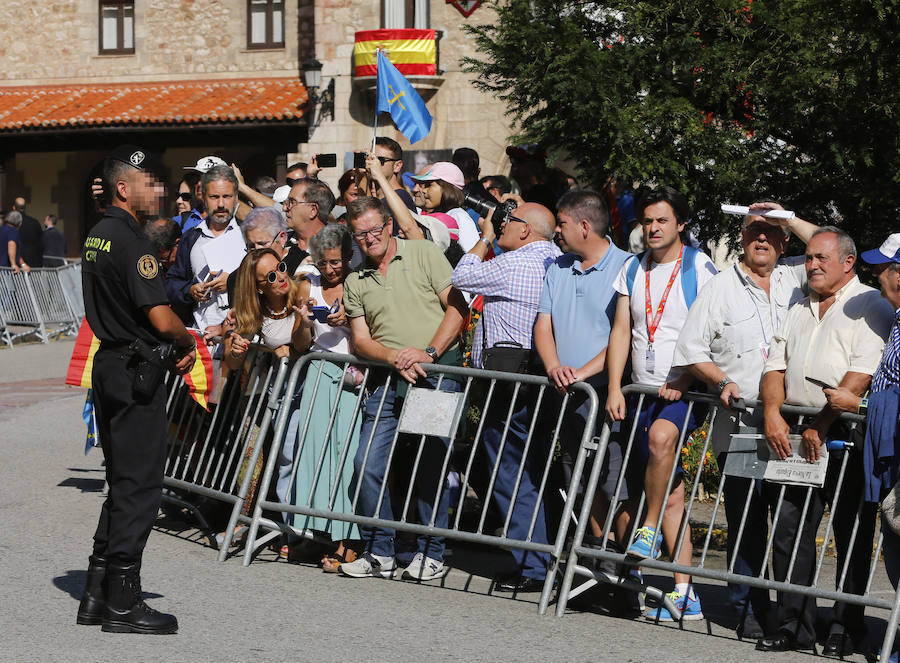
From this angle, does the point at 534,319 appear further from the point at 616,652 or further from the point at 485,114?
the point at 485,114

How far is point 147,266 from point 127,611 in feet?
4.92

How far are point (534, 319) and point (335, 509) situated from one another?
5.09ft

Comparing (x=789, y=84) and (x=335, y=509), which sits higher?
(x=789, y=84)

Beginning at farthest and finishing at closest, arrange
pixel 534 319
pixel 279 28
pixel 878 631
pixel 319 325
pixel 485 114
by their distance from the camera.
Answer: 1. pixel 279 28
2. pixel 485 114
3. pixel 319 325
4. pixel 534 319
5. pixel 878 631

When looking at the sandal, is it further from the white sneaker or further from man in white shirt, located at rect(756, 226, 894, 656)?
man in white shirt, located at rect(756, 226, 894, 656)

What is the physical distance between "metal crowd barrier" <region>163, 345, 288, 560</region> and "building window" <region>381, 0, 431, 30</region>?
61.2ft

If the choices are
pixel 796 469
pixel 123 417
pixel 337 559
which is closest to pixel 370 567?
pixel 337 559

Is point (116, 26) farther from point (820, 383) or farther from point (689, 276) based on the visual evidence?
point (820, 383)

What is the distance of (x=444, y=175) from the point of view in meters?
9.30

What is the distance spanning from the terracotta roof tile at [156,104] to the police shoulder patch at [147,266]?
2129 centimetres

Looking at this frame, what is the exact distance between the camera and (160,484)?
595cm

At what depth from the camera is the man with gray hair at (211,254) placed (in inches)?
341

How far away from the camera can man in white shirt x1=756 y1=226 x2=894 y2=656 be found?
5980mm

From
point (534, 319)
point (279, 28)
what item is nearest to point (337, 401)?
point (534, 319)
